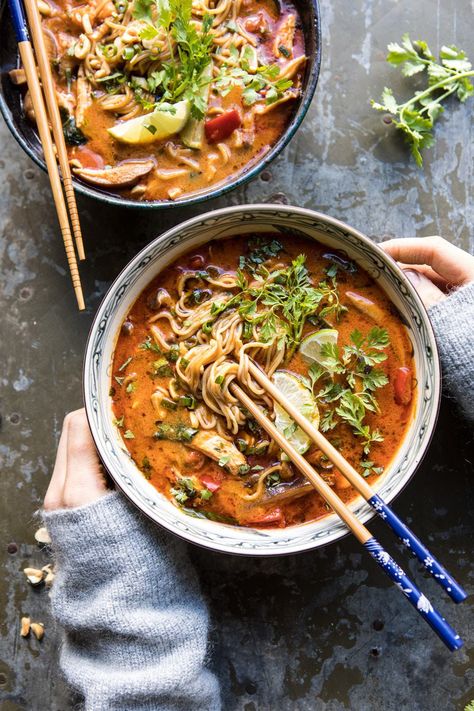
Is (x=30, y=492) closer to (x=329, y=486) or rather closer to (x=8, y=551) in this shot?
(x=8, y=551)

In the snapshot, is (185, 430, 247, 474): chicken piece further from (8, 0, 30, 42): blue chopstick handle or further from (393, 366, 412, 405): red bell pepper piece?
Result: (8, 0, 30, 42): blue chopstick handle

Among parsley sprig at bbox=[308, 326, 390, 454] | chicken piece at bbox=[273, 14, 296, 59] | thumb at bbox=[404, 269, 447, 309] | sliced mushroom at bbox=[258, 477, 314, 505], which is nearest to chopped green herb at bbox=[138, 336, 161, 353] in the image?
parsley sprig at bbox=[308, 326, 390, 454]

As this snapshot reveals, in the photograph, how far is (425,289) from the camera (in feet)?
12.8

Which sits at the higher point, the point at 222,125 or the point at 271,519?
the point at 222,125

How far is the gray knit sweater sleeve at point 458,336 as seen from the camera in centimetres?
371

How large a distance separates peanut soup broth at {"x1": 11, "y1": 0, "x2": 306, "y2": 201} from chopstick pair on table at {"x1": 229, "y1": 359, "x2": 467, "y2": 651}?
123cm

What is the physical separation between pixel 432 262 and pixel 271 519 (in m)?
1.67

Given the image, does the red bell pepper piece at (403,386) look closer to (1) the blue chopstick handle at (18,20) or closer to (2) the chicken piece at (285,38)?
(2) the chicken piece at (285,38)

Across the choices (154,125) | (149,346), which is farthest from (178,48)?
(149,346)

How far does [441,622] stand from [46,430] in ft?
8.06

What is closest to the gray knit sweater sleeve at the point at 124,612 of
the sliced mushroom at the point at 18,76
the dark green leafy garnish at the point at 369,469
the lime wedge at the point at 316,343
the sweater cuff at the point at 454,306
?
the dark green leafy garnish at the point at 369,469

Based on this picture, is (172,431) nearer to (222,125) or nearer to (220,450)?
(220,450)

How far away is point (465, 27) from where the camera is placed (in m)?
4.43

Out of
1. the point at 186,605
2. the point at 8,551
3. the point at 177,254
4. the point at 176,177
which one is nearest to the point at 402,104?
the point at 176,177
